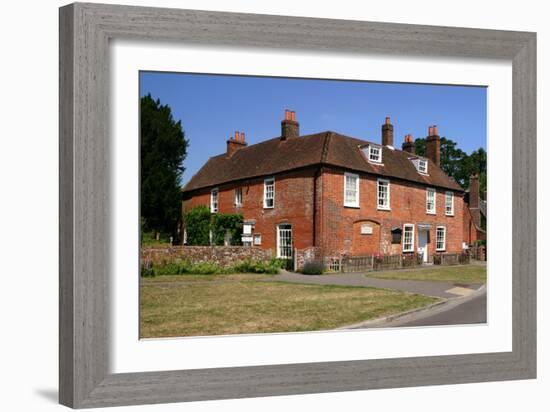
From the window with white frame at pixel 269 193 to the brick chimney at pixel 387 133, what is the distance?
189 cm

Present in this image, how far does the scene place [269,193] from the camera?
970cm

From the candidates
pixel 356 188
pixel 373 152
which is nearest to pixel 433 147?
pixel 373 152

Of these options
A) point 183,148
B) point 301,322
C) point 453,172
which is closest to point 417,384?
point 301,322

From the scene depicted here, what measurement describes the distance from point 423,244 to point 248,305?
293 centimetres

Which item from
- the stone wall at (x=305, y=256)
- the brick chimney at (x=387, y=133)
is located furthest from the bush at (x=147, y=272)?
the brick chimney at (x=387, y=133)

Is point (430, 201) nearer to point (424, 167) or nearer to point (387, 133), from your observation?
point (424, 167)

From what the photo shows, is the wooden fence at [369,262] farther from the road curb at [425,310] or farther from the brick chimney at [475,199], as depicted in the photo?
the brick chimney at [475,199]

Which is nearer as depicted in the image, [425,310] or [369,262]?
[425,310]

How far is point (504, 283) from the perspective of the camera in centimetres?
848

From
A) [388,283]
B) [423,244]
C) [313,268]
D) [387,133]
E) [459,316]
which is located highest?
[387,133]

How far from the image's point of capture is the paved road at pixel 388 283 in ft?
27.5

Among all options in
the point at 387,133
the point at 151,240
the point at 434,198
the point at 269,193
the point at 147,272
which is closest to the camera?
the point at 147,272

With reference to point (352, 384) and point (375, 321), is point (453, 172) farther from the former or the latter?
point (352, 384)

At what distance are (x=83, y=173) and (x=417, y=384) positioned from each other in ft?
16.0
